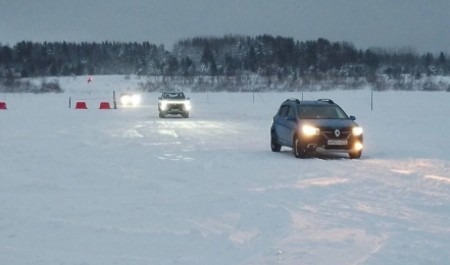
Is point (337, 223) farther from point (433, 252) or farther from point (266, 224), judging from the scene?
point (433, 252)

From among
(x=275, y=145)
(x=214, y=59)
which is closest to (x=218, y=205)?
(x=275, y=145)

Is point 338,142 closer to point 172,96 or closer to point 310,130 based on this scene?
point 310,130

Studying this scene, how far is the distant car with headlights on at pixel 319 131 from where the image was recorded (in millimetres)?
19500

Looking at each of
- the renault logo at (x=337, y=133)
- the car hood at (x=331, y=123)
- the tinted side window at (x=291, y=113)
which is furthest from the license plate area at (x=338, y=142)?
the tinted side window at (x=291, y=113)

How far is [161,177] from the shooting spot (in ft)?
48.9

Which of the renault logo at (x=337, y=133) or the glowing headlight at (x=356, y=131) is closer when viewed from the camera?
the renault logo at (x=337, y=133)

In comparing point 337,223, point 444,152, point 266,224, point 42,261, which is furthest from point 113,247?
point 444,152

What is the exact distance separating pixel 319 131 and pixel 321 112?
193 centimetres

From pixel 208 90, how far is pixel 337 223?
8253cm

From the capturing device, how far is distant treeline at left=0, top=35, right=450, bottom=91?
142325 mm

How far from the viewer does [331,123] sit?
65.6 ft

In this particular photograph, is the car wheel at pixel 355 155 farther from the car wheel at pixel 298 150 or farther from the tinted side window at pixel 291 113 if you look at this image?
the tinted side window at pixel 291 113

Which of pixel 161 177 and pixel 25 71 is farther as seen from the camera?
pixel 25 71

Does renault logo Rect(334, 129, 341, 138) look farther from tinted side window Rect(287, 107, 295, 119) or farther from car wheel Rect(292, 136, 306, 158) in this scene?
tinted side window Rect(287, 107, 295, 119)
